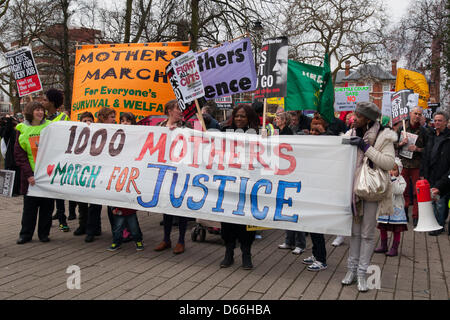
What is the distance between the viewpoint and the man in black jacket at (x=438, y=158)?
7074 millimetres

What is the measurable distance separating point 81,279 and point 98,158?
174 cm

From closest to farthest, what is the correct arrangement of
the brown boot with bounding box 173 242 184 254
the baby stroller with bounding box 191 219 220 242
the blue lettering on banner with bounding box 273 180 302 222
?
the blue lettering on banner with bounding box 273 180 302 222, the brown boot with bounding box 173 242 184 254, the baby stroller with bounding box 191 219 220 242

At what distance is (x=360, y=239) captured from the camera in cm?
448

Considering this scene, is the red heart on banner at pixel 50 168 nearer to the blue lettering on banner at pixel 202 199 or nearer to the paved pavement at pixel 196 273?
the paved pavement at pixel 196 273

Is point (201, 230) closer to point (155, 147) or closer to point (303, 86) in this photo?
point (155, 147)

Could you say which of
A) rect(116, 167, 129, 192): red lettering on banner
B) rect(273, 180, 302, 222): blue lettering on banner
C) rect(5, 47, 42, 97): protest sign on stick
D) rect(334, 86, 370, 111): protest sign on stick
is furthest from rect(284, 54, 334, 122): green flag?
rect(334, 86, 370, 111): protest sign on stick

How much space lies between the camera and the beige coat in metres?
4.18

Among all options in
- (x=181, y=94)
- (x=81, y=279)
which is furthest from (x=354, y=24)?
(x=81, y=279)

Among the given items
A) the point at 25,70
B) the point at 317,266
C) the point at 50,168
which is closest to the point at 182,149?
the point at 50,168

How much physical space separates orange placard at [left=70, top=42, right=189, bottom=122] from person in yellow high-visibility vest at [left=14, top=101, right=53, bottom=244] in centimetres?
124

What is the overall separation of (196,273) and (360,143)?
237 cm

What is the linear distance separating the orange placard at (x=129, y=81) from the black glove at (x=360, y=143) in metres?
3.91

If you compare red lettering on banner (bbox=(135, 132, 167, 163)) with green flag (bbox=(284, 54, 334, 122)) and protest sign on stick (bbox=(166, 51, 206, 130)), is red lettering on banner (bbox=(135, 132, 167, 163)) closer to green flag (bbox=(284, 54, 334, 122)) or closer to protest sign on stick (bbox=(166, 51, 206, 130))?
protest sign on stick (bbox=(166, 51, 206, 130))
